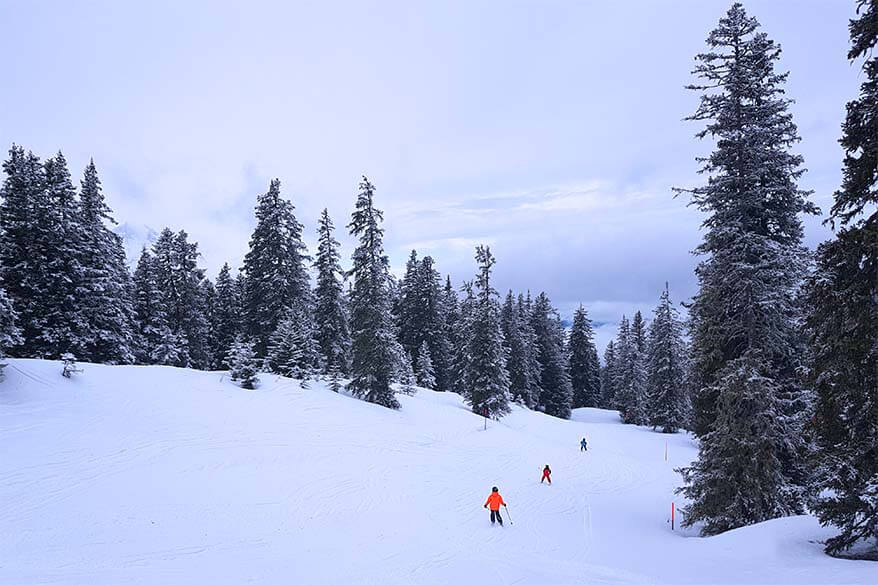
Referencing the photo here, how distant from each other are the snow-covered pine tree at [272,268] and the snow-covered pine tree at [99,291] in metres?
8.24

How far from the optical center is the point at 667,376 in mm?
52531

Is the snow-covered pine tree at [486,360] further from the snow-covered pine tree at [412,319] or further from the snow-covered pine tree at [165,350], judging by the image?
the snow-covered pine tree at [165,350]

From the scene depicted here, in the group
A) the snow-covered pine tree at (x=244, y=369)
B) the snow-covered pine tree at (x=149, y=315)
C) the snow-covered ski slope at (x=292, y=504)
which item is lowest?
the snow-covered ski slope at (x=292, y=504)

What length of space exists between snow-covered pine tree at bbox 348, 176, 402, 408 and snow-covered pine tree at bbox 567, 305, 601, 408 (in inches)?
1802

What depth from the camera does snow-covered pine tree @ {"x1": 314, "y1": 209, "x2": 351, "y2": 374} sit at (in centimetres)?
3856

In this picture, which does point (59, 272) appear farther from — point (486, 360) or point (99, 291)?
point (486, 360)

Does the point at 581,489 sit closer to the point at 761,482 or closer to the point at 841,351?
the point at 761,482

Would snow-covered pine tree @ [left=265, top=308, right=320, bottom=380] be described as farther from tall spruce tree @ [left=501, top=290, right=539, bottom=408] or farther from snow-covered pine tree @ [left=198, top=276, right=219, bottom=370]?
tall spruce tree @ [left=501, top=290, right=539, bottom=408]

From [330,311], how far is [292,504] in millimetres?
24191

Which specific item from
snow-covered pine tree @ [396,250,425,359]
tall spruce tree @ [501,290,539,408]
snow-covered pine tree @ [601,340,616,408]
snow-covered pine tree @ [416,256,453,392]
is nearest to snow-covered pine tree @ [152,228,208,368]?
snow-covered pine tree @ [396,250,425,359]

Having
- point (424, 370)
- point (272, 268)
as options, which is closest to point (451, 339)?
point (424, 370)

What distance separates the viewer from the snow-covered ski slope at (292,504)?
10.7m

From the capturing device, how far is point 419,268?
177 feet

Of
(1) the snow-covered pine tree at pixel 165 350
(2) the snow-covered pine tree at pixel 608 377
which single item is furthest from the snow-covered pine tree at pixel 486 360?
(2) the snow-covered pine tree at pixel 608 377
